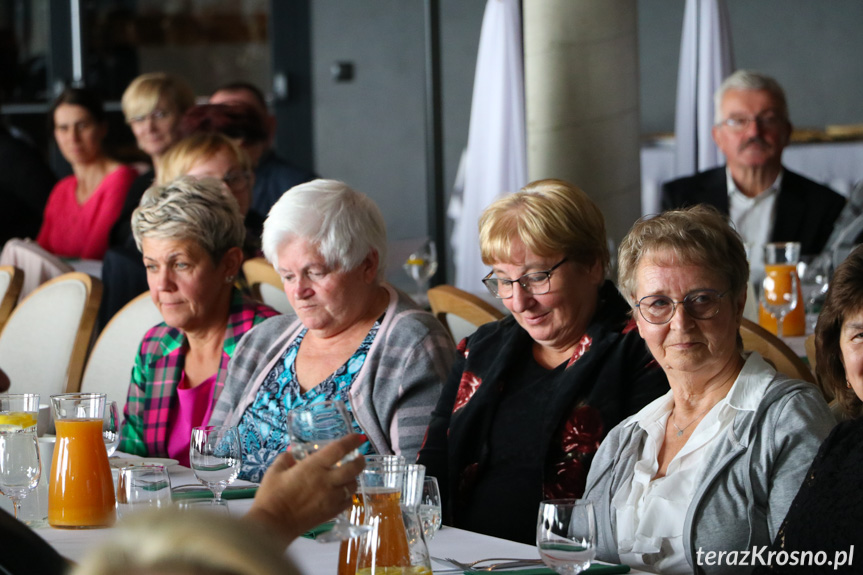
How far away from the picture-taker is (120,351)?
133 inches

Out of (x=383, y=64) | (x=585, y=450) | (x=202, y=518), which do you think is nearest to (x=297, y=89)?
(x=383, y=64)

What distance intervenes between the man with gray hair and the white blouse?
9.94 ft

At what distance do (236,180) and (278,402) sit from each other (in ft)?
4.83

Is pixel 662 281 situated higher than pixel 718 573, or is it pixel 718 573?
pixel 662 281

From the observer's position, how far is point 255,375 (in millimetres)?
2887

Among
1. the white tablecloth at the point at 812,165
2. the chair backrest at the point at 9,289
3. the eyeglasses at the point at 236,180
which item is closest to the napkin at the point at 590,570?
the eyeglasses at the point at 236,180

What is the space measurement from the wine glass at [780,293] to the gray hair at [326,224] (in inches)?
54.4

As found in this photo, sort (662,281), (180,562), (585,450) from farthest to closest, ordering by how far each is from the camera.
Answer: (585,450), (662,281), (180,562)

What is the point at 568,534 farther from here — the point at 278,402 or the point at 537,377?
the point at 278,402

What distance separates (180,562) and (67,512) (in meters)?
1.45

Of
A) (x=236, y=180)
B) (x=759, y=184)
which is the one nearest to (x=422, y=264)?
(x=236, y=180)

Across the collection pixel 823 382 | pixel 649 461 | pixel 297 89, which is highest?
pixel 297 89

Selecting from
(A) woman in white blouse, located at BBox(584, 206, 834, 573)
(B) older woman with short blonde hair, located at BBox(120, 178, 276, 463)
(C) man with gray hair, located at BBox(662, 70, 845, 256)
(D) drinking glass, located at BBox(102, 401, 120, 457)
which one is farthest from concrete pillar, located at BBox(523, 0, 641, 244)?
(D) drinking glass, located at BBox(102, 401, 120, 457)

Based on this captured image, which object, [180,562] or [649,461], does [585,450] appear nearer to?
[649,461]
